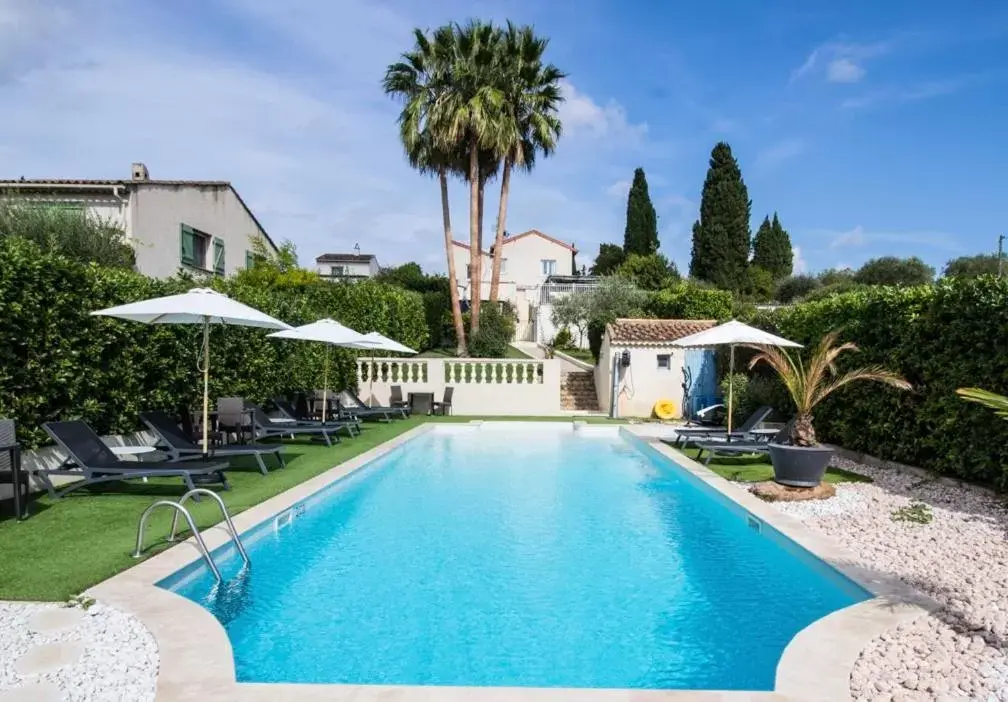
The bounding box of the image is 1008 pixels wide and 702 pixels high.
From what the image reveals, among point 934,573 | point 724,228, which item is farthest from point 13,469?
point 724,228

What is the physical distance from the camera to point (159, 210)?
78.0 feet

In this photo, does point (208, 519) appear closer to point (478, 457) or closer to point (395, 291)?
point (478, 457)

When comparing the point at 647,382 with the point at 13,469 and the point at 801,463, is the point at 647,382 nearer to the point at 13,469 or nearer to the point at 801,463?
the point at 801,463

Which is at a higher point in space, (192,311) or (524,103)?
(524,103)

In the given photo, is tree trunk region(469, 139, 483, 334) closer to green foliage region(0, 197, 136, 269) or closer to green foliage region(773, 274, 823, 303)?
green foliage region(0, 197, 136, 269)

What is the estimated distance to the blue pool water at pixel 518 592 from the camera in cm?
466

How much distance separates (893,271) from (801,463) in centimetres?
5495

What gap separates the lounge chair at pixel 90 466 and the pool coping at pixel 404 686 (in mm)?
2072

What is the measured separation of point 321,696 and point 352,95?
16.8m

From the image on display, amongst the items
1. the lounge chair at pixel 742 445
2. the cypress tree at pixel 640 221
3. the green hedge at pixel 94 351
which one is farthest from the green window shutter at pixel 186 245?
the cypress tree at pixel 640 221

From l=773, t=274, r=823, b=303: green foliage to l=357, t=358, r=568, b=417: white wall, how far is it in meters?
41.3

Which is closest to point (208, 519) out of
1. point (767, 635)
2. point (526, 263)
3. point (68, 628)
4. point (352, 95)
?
point (68, 628)

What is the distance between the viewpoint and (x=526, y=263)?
203ft

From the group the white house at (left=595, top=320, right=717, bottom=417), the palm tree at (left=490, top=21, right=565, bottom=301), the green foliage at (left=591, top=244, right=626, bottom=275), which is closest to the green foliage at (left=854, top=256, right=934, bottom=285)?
the green foliage at (left=591, top=244, right=626, bottom=275)
